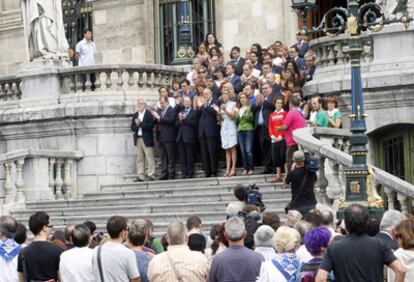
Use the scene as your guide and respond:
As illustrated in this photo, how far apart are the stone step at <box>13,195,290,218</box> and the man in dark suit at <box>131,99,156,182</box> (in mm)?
1883

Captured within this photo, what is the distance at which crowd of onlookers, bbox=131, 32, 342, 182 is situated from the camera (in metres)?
20.3

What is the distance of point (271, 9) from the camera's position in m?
28.1

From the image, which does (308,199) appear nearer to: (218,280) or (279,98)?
(279,98)

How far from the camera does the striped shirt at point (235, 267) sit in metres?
10.9

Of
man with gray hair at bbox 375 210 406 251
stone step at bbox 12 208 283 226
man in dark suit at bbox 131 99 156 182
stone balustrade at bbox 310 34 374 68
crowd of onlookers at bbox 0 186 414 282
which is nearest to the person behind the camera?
crowd of onlookers at bbox 0 186 414 282

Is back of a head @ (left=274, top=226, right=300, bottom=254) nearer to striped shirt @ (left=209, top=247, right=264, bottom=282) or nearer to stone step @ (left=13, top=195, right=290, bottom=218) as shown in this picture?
striped shirt @ (left=209, top=247, right=264, bottom=282)

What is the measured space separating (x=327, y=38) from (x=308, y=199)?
17.1 feet

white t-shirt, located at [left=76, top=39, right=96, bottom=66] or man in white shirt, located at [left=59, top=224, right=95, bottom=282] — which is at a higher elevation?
white t-shirt, located at [left=76, top=39, right=96, bottom=66]

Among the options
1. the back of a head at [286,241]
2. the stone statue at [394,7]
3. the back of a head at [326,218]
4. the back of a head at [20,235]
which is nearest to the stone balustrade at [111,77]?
the stone statue at [394,7]

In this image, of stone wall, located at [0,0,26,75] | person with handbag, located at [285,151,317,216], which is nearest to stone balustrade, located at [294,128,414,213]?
person with handbag, located at [285,151,317,216]

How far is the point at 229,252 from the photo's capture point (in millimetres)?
11016

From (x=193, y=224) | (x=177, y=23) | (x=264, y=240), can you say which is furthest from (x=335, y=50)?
(x=177, y=23)

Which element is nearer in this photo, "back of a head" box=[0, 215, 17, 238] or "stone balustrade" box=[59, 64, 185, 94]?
"back of a head" box=[0, 215, 17, 238]

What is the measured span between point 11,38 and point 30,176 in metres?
12.2
